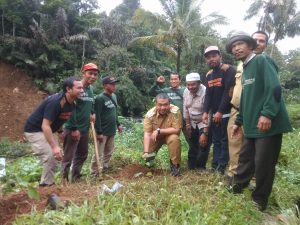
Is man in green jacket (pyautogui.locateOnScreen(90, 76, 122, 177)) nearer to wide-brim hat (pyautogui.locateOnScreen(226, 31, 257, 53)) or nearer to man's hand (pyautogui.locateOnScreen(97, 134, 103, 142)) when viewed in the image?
man's hand (pyautogui.locateOnScreen(97, 134, 103, 142))

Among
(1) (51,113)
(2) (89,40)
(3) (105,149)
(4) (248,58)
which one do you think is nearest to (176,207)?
(4) (248,58)

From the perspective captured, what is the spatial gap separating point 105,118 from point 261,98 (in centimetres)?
322

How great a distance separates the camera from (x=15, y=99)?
16.9 m

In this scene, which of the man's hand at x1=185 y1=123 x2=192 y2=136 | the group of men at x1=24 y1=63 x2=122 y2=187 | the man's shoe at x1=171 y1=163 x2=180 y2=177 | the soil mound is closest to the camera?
the group of men at x1=24 y1=63 x2=122 y2=187

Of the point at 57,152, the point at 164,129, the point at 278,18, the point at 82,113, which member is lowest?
the point at 57,152

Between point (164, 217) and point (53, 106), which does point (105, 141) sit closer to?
point (53, 106)

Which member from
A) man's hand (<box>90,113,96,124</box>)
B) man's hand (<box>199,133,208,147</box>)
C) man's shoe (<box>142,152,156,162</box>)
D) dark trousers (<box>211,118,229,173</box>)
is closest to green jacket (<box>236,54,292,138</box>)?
dark trousers (<box>211,118,229,173</box>)

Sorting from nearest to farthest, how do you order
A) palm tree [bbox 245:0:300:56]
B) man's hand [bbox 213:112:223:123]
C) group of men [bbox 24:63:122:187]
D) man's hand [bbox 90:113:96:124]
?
group of men [bbox 24:63:122:187] → man's hand [bbox 213:112:223:123] → man's hand [bbox 90:113:96:124] → palm tree [bbox 245:0:300:56]

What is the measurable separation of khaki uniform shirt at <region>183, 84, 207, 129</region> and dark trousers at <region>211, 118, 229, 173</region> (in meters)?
0.31

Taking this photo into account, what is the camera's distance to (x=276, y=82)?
140 inches

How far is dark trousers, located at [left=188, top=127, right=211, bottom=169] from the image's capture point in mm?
5613

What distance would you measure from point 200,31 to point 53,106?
1689 cm

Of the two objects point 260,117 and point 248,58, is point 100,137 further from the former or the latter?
point 260,117

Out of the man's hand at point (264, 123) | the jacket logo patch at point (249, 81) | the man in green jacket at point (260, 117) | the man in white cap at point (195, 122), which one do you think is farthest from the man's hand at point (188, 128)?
the man's hand at point (264, 123)
